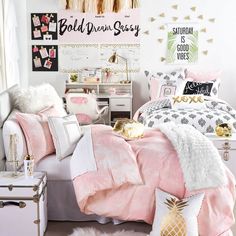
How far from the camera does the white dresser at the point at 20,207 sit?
335cm

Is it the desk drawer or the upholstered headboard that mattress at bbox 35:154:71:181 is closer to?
the upholstered headboard

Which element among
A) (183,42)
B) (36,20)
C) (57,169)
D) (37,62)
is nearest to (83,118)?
(37,62)

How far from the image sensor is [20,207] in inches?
132

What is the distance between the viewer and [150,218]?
140 inches

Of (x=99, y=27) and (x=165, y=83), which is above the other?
(x=99, y=27)

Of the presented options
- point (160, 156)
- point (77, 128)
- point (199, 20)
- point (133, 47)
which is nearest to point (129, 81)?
point (133, 47)

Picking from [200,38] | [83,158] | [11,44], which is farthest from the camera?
[200,38]

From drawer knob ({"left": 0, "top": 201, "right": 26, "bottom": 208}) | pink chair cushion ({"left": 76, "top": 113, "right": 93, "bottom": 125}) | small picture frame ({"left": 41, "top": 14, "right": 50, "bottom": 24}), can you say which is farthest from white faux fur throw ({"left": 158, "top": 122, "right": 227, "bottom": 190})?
small picture frame ({"left": 41, "top": 14, "right": 50, "bottom": 24})

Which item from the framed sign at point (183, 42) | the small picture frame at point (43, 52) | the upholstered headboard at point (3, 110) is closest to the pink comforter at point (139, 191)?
the upholstered headboard at point (3, 110)

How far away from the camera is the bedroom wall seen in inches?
260

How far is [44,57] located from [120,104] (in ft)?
3.98

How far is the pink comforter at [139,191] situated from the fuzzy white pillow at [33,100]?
940mm

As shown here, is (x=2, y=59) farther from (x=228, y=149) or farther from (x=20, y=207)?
(x=228, y=149)

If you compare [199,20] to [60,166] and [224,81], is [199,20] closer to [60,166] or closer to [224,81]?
[224,81]
